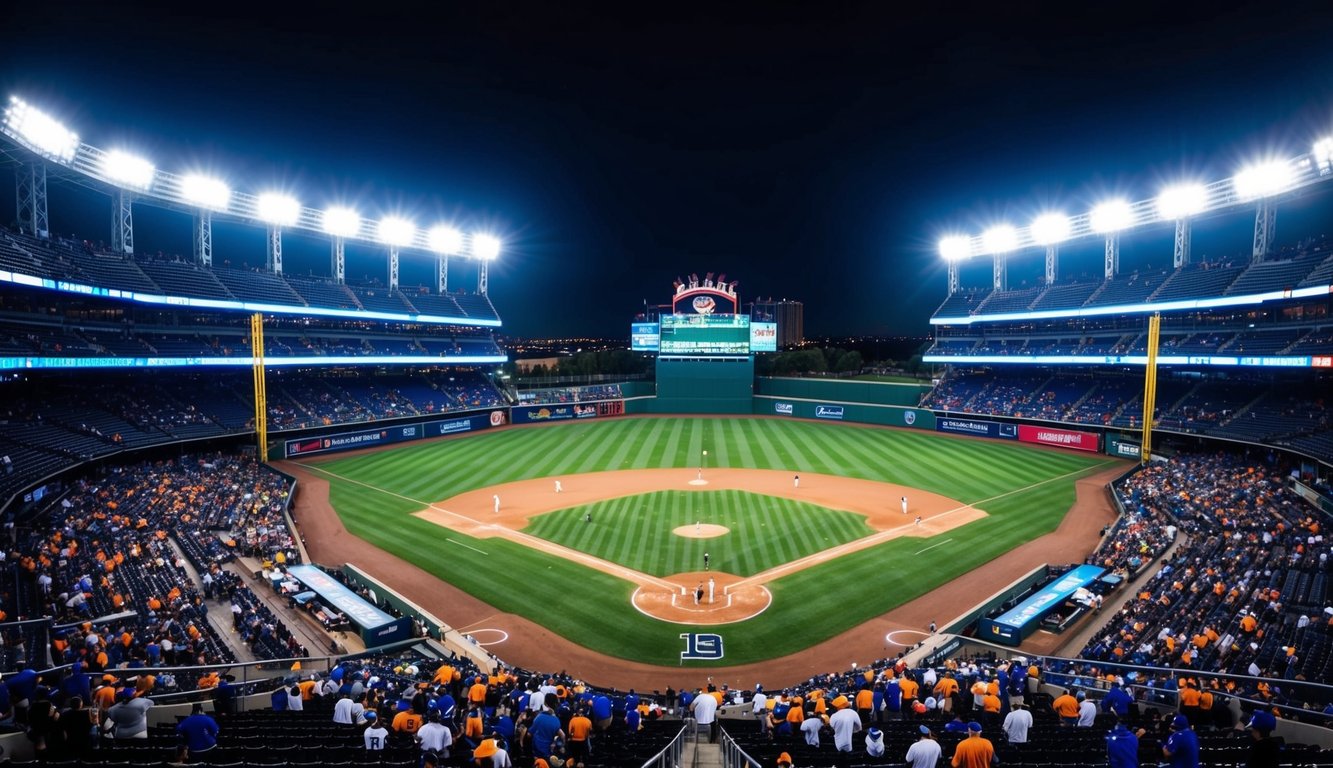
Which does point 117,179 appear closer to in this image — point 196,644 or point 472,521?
point 472,521

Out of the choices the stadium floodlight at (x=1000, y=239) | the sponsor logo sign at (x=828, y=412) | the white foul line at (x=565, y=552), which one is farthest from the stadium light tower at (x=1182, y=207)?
the white foul line at (x=565, y=552)

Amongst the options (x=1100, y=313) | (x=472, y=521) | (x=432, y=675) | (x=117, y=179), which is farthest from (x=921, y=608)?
(x=117, y=179)

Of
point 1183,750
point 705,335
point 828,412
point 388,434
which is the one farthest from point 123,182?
point 828,412

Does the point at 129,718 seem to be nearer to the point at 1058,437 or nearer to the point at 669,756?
the point at 669,756

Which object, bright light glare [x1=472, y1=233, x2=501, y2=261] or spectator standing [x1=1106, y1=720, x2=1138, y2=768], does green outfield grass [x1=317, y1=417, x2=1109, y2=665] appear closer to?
spectator standing [x1=1106, y1=720, x2=1138, y2=768]

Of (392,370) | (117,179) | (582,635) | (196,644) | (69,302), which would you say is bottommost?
(582,635)

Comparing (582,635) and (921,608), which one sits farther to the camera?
(921,608)
